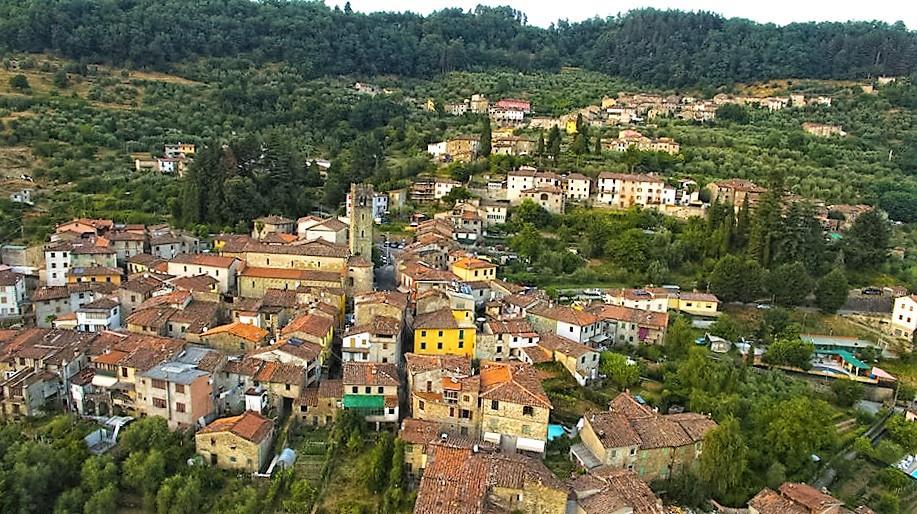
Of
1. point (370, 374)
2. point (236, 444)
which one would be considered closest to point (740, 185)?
point (370, 374)

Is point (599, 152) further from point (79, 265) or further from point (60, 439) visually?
point (60, 439)

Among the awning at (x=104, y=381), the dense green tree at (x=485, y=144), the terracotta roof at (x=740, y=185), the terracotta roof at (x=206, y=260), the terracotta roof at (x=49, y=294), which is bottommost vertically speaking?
the awning at (x=104, y=381)

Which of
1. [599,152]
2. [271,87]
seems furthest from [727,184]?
[271,87]

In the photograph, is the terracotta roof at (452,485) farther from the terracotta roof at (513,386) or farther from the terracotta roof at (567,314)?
the terracotta roof at (567,314)

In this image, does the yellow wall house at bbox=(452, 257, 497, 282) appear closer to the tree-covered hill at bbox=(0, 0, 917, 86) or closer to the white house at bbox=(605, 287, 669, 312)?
the white house at bbox=(605, 287, 669, 312)

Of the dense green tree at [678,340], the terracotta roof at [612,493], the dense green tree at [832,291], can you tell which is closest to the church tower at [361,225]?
the dense green tree at [678,340]
